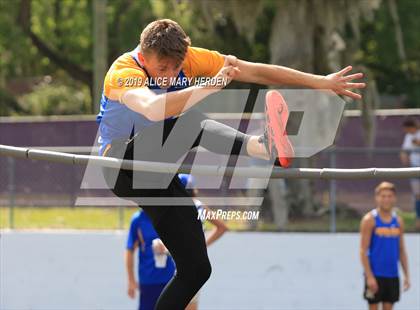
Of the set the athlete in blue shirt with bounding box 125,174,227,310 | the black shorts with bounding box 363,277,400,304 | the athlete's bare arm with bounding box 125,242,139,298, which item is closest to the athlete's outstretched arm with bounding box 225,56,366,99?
the athlete in blue shirt with bounding box 125,174,227,310

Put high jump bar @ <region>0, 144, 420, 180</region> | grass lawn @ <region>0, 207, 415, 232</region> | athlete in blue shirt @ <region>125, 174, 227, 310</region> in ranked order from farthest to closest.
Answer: grass lawn @ <region>0, 207, 415, 232</region> < athlete in blue shirt @ <region>125, 174, 227, 310</region> < high jump bar @ <region>0, 144, 420, 180</region>

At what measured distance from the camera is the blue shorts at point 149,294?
7484mm

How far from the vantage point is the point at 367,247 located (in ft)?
26.6

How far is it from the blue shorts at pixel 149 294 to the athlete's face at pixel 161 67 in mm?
3391

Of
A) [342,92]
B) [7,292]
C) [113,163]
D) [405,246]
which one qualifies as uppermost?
[342,92]

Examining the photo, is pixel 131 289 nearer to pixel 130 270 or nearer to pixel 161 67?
pixel 130 270

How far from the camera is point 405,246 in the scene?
909 cm

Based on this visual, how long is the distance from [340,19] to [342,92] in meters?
8.40

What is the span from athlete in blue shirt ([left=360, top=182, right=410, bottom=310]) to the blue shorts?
192 centimetres

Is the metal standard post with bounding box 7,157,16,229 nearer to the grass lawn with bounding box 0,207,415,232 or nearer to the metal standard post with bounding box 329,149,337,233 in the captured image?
the grass lawn with bounding box 0,207,415,232

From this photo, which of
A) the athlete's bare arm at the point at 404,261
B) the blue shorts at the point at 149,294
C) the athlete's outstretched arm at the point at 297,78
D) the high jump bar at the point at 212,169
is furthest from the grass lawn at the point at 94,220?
the athlete's outstretched arm at the point at 297,78

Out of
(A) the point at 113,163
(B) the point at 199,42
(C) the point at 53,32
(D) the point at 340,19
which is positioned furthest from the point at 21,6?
(A) the point at 113,163

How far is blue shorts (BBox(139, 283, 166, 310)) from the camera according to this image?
7484 millimetres

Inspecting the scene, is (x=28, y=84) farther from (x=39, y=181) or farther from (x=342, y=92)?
(x=342, y=92)
